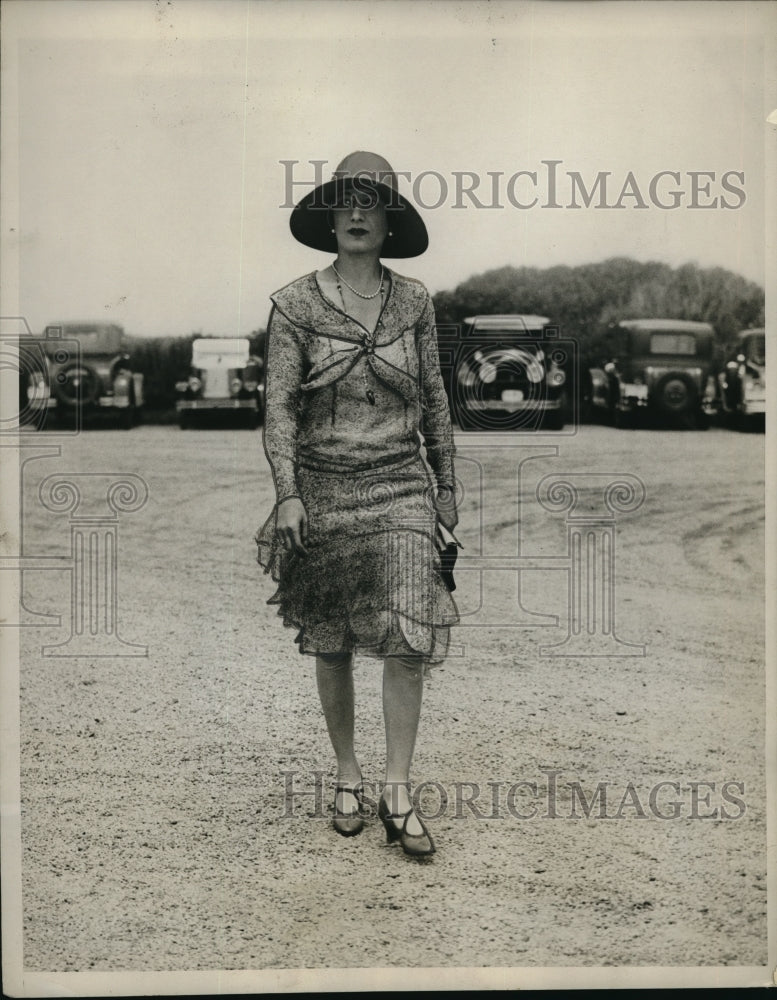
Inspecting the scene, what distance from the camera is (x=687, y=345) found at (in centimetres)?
454

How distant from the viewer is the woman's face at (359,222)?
4.31 m

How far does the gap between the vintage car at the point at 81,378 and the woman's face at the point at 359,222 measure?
0.88m

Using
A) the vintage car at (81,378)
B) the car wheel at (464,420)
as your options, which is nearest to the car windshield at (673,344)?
the car wheel at (464,420)

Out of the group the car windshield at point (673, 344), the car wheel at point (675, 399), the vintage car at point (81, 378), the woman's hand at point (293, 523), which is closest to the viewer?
the woman's hand at point (293, 523)

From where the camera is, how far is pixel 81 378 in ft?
14.5

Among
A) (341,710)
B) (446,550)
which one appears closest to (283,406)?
(446,550)

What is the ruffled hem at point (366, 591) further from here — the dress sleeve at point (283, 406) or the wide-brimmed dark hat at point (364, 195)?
the wide-brimmed dark hat at point (364, 195)

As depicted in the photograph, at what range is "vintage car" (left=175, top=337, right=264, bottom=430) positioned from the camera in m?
4.43

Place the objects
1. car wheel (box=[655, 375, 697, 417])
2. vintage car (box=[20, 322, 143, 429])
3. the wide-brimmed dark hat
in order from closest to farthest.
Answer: the wide-brimmed dark hat < vintage car (box=[20, 322, 143, 429]) < car wheel (box=[655, 375, 697, 417])

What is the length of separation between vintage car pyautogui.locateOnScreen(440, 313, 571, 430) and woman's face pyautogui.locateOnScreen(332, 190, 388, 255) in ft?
1.50

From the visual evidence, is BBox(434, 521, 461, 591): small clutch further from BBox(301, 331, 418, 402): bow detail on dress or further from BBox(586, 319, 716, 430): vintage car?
BBox(586, 319, 716, 430): vintage car

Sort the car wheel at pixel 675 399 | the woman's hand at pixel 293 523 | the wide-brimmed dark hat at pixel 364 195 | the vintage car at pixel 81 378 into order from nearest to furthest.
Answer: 1. the woman's hand at pixel 293 523
2. the wide-brimmed dark hat at pixel 364 195
3. the vintage car at pixel 81 378
4. the car wheel at pixel 675 399

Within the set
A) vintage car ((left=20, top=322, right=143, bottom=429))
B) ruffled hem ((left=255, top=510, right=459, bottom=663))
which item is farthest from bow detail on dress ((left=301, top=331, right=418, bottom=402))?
vintage car ((left=20, top=322, right=143, bottom=429))

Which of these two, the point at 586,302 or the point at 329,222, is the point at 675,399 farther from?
the point at 329,222
